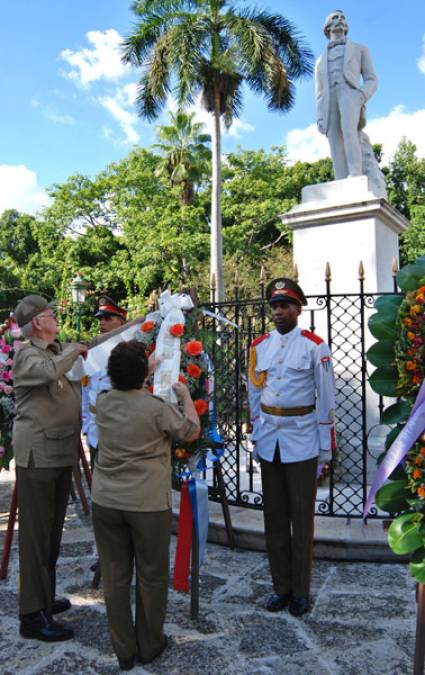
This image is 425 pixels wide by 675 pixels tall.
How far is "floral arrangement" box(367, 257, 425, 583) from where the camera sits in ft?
6.72

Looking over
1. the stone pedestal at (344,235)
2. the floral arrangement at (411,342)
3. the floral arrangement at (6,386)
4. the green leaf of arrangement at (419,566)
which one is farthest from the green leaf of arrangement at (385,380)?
the stone pedestal at (344,235)

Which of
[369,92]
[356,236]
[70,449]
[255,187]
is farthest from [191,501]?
[255,187]

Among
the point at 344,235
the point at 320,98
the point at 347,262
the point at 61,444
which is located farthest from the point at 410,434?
the point at 320,98

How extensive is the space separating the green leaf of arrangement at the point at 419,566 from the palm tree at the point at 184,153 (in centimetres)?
2358

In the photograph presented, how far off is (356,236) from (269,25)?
15.9 m

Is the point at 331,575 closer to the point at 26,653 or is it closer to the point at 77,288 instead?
the point at 26,653

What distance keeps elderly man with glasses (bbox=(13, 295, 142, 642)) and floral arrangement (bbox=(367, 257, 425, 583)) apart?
66.8 inches

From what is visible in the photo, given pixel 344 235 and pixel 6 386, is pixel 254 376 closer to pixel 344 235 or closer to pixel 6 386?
pixel 6 386

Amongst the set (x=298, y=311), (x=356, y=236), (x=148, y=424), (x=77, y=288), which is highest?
(x=77, y=288)

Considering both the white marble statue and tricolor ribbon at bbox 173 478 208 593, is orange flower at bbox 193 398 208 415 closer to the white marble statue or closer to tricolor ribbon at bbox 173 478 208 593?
tricolor ribbon at bbox 173 478 208 593

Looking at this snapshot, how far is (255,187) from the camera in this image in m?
24.8

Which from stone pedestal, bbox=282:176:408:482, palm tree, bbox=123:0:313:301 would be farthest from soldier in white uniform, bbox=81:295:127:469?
palm tree, bbox=123:0:313:301

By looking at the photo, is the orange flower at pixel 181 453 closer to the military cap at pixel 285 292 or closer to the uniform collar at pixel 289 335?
the uniform collar at pixel 289 335

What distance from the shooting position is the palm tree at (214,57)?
17391 millimetres
